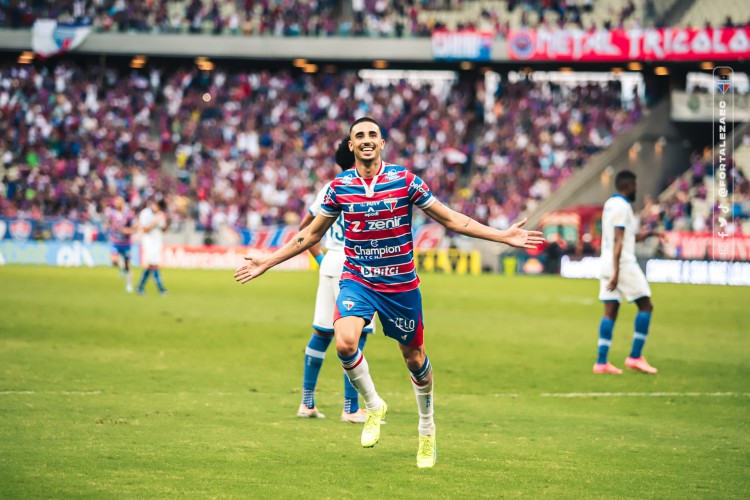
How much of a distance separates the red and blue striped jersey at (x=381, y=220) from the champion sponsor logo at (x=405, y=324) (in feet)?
0.76

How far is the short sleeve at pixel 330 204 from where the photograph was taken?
770 centimetres

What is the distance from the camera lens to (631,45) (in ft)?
147

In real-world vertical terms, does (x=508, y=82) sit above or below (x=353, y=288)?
above

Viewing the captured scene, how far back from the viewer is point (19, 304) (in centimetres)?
2098

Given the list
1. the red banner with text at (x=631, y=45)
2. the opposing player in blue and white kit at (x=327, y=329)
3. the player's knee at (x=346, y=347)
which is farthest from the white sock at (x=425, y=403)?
the red banner with text at (x=631, y=45)

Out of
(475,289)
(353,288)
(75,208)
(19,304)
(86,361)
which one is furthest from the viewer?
(75,208)

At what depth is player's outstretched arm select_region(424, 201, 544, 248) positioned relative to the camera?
7562 millimetres

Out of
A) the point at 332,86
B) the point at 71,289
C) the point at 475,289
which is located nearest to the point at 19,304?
the point at 71,289

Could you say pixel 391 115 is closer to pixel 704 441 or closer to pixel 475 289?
pixel 475 289

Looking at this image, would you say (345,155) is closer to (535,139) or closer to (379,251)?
(379,251)

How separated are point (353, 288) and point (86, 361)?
6.91 m

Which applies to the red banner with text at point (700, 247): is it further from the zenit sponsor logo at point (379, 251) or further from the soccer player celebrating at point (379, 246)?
the zenit sponsor logo at point (379, 251)

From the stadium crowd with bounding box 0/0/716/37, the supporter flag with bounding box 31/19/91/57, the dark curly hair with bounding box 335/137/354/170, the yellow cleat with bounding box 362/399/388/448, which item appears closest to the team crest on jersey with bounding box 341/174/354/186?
the dark curly hair with bounding box 335/137/354/170

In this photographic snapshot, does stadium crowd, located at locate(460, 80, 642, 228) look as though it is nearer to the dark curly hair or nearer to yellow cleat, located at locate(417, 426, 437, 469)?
the dark curly hair
